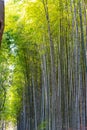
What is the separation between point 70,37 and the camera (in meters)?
8.54

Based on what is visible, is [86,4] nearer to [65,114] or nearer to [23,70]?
[65,114]

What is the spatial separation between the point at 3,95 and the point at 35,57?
4181 mm

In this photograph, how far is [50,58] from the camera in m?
9.94

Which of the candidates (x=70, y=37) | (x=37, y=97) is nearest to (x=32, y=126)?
(x=37, y=97)

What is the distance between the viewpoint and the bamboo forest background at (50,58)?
7133mm

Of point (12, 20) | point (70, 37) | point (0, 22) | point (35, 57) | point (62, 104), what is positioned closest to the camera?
point (0, 22)

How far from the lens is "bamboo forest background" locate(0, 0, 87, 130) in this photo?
7.13 m

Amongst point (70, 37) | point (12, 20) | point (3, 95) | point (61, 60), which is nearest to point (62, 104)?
point (61, 60)

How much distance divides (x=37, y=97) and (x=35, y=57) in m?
1.79

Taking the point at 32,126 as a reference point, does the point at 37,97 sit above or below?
above

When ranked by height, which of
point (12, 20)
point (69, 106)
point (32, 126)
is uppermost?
point (12, 20)

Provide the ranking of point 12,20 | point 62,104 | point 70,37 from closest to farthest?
point 70,37 → point 62,104 → point 12,20

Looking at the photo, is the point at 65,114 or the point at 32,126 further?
the point at 32,126

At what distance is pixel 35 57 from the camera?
501 inches
